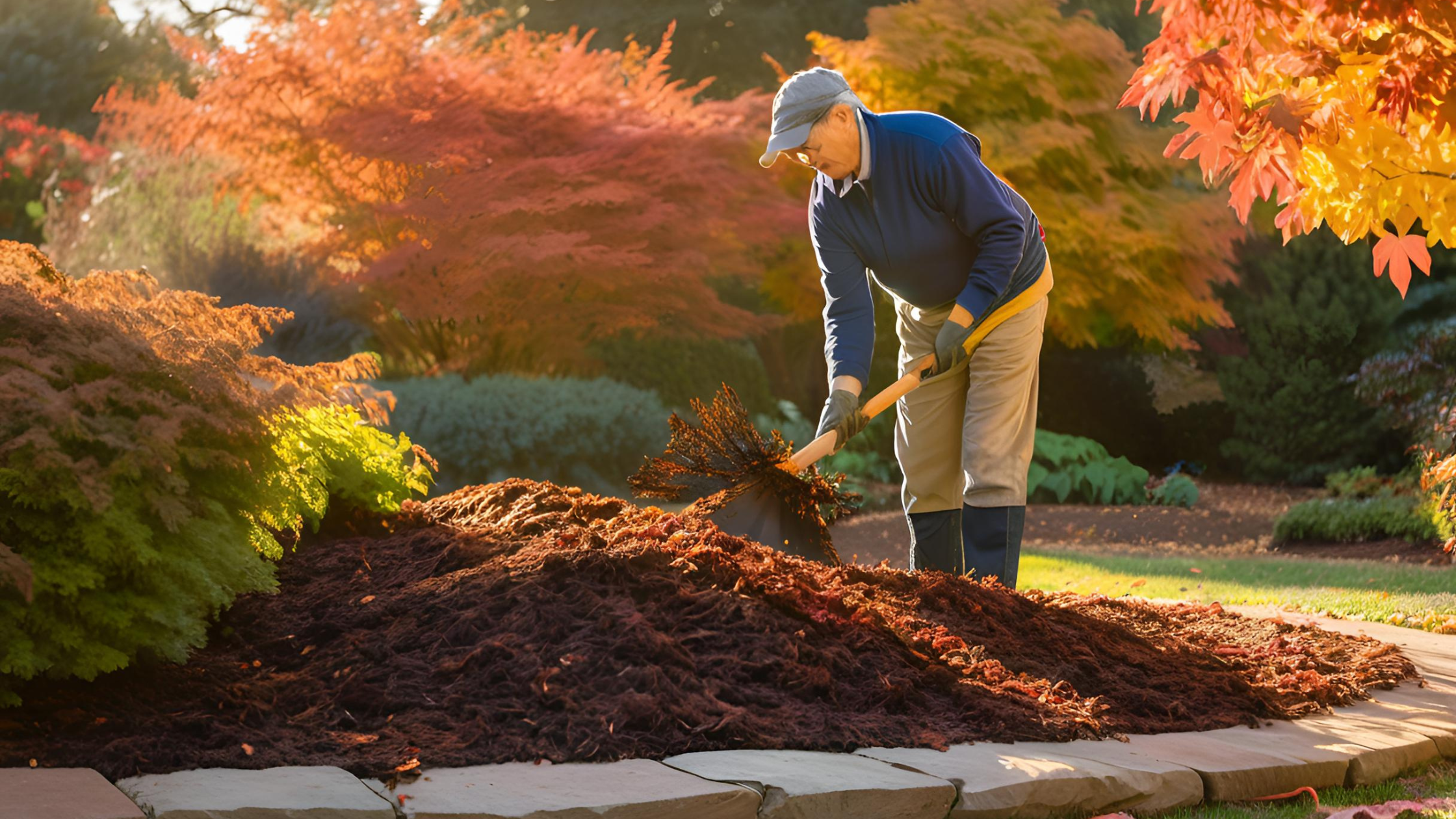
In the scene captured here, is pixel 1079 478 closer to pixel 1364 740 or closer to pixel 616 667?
pixel 1364 740

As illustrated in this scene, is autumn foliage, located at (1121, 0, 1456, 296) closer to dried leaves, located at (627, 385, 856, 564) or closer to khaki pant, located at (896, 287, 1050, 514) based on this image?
khaki pant, located at (896, 287, 1050, 514)

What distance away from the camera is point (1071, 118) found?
1083 centimetres

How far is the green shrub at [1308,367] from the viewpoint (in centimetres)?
1155

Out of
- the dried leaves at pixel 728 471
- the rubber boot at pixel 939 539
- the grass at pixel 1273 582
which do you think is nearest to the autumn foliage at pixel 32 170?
the grass at pixel 1273 582

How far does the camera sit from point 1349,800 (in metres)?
2.62

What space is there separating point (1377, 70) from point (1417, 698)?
1826 mm

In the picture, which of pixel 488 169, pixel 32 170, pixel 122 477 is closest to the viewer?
pixel 122 477

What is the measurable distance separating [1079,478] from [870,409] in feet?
24.9

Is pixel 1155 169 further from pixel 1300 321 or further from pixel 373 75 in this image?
pixel 373 75

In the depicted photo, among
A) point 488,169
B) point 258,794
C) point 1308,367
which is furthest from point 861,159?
point 1308,367

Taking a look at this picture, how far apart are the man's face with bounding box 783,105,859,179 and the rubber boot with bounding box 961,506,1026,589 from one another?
1248 millimetres

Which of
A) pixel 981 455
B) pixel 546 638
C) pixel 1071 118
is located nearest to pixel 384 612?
pixel 546 638

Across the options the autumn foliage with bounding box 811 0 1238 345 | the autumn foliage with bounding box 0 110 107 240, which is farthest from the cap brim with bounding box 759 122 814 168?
the autumn foliage with bounding box 0 110 107 240

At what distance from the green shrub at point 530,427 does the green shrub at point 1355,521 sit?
4.74m
